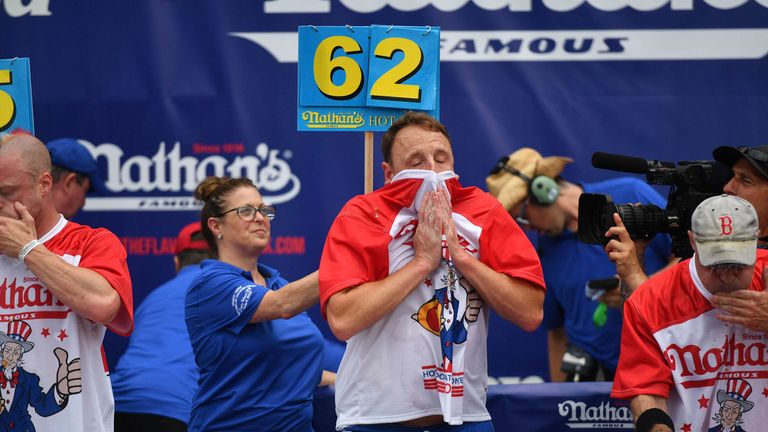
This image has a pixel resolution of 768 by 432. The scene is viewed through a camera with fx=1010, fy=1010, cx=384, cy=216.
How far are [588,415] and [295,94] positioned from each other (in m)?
2.28

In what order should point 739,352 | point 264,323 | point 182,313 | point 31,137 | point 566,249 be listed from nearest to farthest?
point 739,352 < point 31,137 < point 264,323 < point 182,313 < point 566,249

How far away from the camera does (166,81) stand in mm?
5242

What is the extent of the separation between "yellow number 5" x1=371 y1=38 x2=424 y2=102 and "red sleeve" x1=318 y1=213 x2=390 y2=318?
74cm

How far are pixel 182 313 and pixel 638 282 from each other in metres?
2.07

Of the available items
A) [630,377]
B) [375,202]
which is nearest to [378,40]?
[375,202]

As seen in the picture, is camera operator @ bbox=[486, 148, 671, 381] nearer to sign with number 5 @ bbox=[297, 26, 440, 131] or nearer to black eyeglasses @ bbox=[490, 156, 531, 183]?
black eyeglasses @ bbox=[490, 156, 531, 183]

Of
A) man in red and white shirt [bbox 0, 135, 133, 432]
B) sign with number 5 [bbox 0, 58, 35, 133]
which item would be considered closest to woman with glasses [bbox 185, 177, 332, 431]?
man in red and white shirt [bbox 0, 135, 133, 432]

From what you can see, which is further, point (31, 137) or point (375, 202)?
point (31, 137)

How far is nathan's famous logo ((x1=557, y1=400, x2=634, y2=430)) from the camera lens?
401 cm

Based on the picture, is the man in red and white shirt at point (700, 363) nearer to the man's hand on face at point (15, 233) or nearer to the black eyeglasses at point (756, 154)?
the black eyeglasses at point (756, 154)

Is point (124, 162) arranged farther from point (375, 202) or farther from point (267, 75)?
point (375, 202)

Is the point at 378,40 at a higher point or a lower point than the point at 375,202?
higher

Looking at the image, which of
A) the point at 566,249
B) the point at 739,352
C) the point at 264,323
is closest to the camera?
the point at 739,352

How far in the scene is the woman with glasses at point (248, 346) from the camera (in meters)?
3.64
